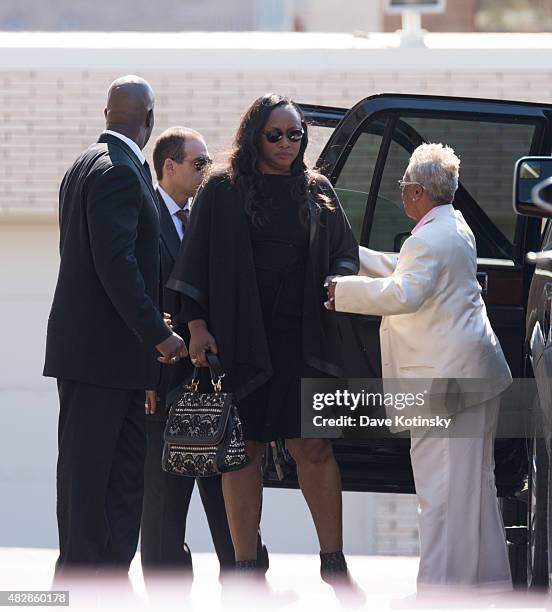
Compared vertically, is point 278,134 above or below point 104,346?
above

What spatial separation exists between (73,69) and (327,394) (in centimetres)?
485

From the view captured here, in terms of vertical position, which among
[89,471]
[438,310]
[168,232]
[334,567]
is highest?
[168,232]

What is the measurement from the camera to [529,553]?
564 cm

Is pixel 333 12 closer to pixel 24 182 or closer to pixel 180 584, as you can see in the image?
pixel 24 182

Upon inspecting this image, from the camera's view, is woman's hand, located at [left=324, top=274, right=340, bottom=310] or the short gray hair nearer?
woman's hand, located at [left=324, top=274, right=340, bottom=310]

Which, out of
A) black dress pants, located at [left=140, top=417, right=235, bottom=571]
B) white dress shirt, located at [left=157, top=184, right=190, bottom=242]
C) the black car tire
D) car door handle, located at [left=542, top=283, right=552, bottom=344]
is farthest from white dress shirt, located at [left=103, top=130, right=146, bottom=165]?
the black car tire

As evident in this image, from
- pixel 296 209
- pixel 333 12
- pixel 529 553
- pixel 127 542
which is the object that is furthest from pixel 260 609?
pixel 333 12

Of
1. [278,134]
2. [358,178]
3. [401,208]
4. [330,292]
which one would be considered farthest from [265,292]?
[401,208]

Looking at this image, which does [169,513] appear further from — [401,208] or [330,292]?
[401,208]

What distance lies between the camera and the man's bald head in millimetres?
5484

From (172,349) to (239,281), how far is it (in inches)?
15.6

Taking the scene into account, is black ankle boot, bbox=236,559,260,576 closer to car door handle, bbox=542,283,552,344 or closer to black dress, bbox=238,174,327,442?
black dress, bbox=238,174,327,442

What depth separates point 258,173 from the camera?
5.54 m

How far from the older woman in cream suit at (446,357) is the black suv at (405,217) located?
30cm
